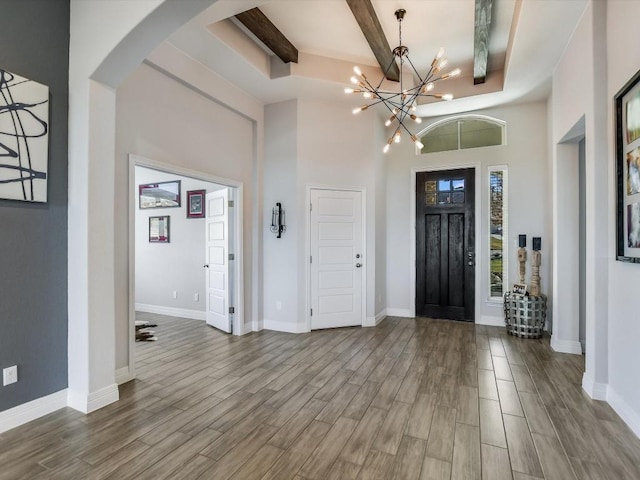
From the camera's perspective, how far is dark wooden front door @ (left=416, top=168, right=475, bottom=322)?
200 inches

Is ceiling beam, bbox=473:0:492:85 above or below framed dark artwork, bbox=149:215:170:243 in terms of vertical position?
above

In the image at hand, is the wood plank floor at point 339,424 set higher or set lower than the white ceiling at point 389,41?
lower

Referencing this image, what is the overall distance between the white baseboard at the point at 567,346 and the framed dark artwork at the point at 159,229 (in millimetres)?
5913

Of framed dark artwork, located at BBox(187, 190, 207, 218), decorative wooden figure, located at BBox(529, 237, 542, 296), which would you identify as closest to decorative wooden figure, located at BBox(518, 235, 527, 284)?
decorative wooden figure, located at BBox(529, 237, 542, 296)

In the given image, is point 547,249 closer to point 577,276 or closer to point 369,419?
point 577,276

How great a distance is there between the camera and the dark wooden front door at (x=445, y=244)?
5.08 m

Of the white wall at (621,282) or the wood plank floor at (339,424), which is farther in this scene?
the white wall at (621,282)

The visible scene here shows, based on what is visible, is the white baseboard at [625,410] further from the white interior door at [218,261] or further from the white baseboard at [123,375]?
the white interior door at [218,261]

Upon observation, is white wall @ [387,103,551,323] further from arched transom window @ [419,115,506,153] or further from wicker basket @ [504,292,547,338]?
wicker basket @ [504,292,547,338]

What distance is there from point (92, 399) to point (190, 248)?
328 cm

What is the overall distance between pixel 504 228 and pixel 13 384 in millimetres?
5716

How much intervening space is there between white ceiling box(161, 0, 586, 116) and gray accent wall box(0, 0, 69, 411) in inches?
44.3

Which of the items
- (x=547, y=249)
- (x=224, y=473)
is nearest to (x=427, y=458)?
(x=224, y=473)

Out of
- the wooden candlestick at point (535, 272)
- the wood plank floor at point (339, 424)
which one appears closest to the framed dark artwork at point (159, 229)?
the wood plank floor at point (339, 424)
